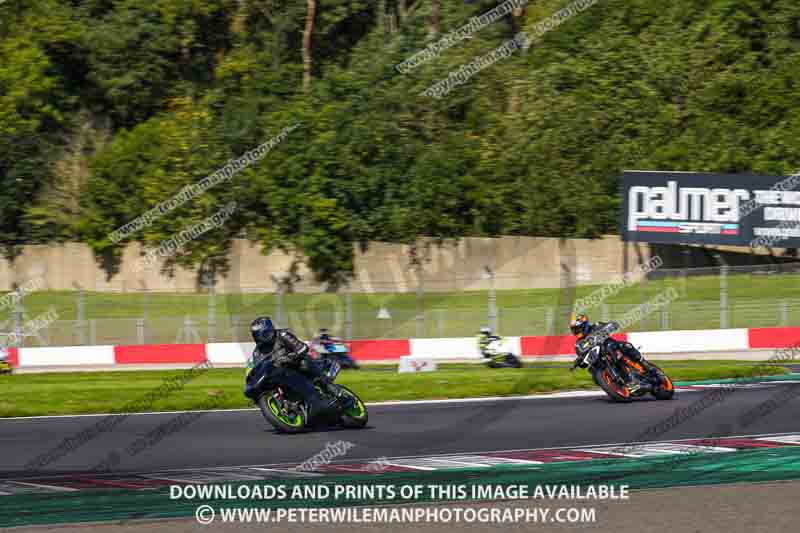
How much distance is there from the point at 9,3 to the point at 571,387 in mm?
33550

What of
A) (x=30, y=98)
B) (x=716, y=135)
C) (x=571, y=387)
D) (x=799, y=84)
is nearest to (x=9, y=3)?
(x=30, y=98)

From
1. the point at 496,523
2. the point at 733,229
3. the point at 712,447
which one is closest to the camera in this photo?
the point at 496,523

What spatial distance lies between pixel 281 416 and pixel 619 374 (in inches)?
220

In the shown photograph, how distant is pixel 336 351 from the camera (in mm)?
26641

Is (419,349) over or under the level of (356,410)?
under

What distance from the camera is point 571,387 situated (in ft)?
68.0

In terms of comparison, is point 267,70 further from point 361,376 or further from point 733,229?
point 361,376


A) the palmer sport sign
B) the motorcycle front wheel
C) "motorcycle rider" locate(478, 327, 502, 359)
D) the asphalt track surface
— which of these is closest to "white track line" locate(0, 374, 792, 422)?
the asphalt track surface

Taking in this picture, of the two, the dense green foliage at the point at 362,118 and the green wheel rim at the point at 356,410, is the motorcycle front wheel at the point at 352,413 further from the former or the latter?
the dense green foliage at the point at 362,118

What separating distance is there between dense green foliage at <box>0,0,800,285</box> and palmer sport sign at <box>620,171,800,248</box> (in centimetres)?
461

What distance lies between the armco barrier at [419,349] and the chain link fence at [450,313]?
1.31 ft

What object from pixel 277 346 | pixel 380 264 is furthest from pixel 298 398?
pixel 380 264

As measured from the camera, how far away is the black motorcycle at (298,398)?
47.9 ft

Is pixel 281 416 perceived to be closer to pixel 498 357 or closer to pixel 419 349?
pixel 498 357
